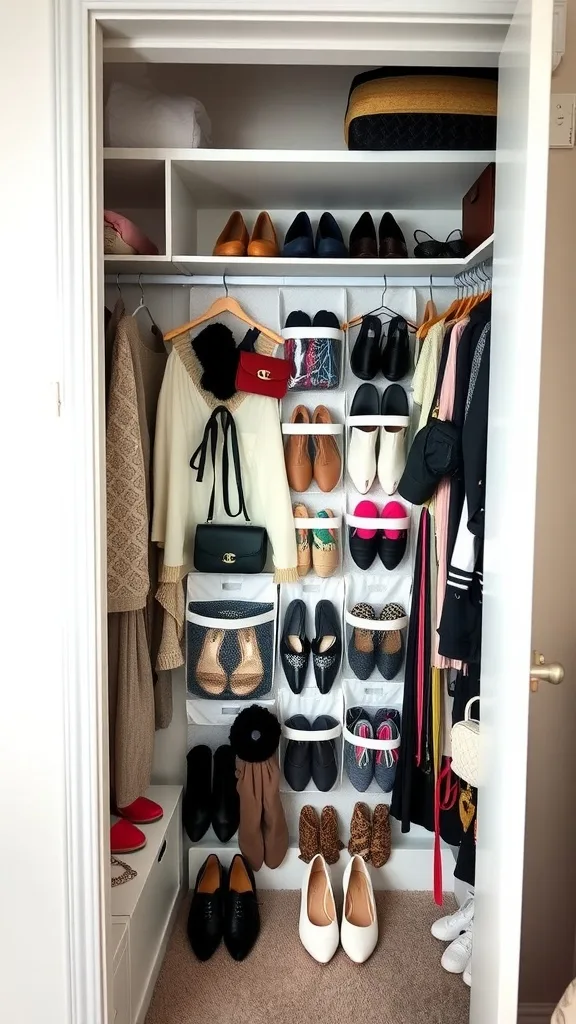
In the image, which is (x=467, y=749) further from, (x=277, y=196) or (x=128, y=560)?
(x=277, y=196)

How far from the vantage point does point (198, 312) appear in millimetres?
2352

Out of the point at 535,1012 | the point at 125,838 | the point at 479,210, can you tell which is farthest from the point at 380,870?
the point at 479,210

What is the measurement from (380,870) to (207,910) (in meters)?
0.58

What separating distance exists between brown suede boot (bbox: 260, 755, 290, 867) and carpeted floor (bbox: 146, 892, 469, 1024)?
0.59 feet

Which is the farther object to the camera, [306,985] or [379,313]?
[379,313]

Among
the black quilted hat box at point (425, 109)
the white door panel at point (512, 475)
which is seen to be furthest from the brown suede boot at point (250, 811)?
the black quilted hat box at point (425, 109)

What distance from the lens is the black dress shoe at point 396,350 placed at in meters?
2.25

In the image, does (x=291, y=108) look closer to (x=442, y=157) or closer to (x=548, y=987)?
(x=442, y=157)

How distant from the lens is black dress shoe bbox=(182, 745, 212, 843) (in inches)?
94.6

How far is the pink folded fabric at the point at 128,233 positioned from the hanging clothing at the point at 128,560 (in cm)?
19

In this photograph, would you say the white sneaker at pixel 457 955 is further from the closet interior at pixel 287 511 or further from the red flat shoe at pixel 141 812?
the red flat shoe at pixel 141 812

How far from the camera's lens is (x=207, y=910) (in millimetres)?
2225

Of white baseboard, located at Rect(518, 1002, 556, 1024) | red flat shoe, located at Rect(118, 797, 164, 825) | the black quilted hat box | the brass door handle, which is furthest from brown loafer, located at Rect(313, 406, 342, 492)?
white baseboard, located at Rect(518, 1002, 556, 1024)

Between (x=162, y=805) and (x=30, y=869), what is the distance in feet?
2.98
